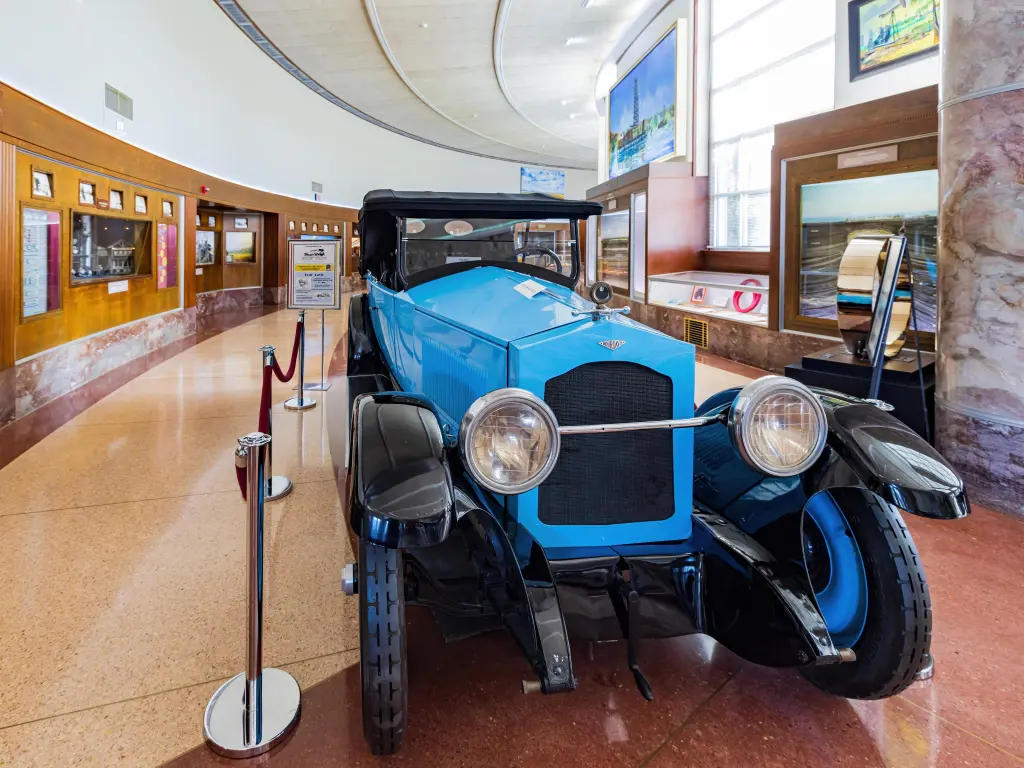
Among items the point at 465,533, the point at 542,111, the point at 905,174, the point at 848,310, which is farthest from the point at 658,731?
the point at 542,111

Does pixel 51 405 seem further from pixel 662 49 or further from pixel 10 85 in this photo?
pixel 662 49

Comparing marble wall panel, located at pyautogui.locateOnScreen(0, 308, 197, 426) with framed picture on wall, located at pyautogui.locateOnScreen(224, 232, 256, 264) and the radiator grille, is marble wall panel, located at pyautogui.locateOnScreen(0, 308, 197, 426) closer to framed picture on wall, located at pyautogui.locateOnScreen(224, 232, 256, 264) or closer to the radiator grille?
the radiator grille

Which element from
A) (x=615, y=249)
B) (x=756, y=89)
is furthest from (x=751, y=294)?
(x=615, y=249)

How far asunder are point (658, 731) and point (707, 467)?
82cm

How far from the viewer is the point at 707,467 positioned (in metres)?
1.98

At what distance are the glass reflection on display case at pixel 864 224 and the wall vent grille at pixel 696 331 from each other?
6.48 feet

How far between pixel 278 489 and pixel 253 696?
67.6 inches

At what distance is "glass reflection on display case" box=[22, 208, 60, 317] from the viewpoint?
15.3ft

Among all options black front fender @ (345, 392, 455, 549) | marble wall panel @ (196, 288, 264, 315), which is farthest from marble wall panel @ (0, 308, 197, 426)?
black front fender @ (345, 392, 455, 549)

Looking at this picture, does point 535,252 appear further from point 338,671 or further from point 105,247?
point 105,247

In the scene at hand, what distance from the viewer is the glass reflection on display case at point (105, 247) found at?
18.4 feet

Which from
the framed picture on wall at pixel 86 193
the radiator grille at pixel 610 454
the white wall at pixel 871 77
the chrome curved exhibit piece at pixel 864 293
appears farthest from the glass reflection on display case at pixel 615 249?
the radiator grille at pixel 610 454

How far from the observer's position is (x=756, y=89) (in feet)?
26.6

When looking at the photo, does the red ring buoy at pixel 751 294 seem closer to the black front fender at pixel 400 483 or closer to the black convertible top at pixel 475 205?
the black convertible top at pixel 475 205
